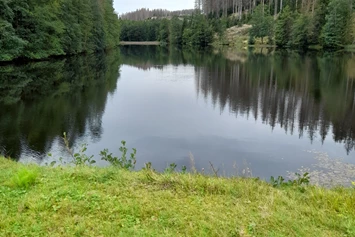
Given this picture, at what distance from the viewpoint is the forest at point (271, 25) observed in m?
68.1

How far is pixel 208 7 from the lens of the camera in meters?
123

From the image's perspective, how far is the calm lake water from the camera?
11.7 m

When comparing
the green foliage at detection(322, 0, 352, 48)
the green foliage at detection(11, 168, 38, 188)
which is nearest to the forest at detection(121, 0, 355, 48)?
the green foliage at detection(322, 0, 352, 48)

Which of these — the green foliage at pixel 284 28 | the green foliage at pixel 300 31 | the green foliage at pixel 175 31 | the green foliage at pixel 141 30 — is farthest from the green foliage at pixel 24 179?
the green foliage at pixel 141 30

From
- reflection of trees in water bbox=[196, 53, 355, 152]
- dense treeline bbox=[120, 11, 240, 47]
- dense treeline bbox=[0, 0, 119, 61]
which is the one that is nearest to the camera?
reflection of trees in water bbox=[196, 53, 355, 152]

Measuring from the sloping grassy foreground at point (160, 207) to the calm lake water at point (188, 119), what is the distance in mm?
4510

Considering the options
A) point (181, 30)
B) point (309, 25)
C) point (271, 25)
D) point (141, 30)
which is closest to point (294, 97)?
point (309, 25)

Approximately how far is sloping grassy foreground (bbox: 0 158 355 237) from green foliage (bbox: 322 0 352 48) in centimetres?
6990

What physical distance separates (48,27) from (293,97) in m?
32.4

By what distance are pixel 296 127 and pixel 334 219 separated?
11.2 m

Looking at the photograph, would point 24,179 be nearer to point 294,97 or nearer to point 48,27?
point 294,97

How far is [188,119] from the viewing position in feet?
55.4

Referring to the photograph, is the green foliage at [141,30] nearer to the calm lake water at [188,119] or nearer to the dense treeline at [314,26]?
the dense treeline at [314,26]

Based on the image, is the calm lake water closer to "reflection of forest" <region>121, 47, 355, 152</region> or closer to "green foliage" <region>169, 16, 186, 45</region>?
"reflection of forest" <region>121, 47, 355, 152</region>
